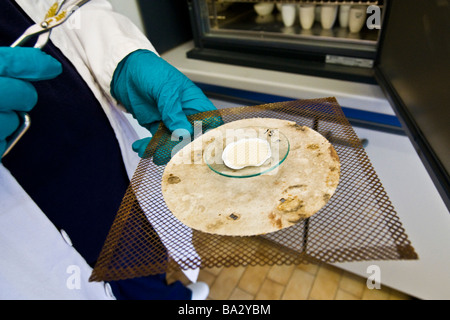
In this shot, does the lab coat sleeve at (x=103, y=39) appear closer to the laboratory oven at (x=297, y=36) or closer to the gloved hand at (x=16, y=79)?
the gloved hand at (x=16, y=79)

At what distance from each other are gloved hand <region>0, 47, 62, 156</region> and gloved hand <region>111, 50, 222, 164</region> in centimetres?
28

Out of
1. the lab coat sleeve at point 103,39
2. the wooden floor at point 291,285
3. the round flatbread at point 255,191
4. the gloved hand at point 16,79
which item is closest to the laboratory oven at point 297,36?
the lab coat sleeve at point 103,39

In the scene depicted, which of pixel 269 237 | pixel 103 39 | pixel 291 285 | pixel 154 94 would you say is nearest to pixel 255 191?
pixel 269 237

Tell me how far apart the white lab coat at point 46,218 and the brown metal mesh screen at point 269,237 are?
37cm

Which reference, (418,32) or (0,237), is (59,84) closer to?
(0,237)

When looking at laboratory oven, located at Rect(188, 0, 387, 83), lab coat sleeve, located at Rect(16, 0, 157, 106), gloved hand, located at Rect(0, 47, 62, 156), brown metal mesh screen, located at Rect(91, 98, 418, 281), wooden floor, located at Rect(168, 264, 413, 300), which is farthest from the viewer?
wooden floor, located at Rect(168, 264, 413, 300)

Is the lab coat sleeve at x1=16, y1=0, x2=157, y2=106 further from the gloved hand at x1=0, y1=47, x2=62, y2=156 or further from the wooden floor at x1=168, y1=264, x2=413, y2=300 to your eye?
the wooden floor at x1=168, y1=264, x2=413, y2=300

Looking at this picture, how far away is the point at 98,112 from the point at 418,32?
1049mm

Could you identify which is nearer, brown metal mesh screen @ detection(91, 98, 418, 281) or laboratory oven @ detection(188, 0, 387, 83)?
brown metal mesh screen @ detection(91, 98, 418, 281)

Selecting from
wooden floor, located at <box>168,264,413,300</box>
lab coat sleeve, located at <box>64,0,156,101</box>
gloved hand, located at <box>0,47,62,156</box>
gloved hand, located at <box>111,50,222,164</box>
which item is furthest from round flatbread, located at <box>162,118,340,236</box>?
wooden floor, located at <box>168,264,413,300</box>

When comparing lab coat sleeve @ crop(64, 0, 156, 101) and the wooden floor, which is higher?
lab coat sleeve @ crop(64, 0, 156, 101)

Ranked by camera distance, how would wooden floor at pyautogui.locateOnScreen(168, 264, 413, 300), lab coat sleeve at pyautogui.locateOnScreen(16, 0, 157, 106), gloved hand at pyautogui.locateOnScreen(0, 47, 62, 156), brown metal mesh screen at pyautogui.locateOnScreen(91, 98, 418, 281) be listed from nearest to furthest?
brown metal mesh screen at pyautogui.locateOnScreen(91, 98, 418, 281)
gloved hand at pyautogui.locateOnScreen(0, 47, 62, 156)
lab coat sleeve at pyautogui.locateOnScreen(16, 0, 157, 106)
wooden floor at pyautogui.locateOnScreen(168, 264, 413, 300)

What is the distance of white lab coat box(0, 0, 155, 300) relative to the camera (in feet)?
2.62

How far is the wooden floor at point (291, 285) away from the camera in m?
1.73
